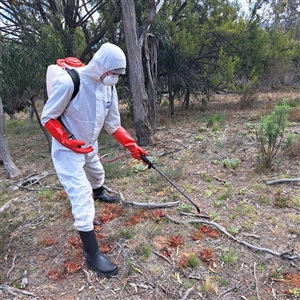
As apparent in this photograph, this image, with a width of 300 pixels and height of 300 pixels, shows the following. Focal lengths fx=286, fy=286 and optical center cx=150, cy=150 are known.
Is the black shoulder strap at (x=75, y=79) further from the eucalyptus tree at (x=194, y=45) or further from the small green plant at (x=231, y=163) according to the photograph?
the eucalyptus tree at (x=194, y=45)

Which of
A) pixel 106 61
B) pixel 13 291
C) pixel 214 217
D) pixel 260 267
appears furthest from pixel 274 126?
pixel 13 291

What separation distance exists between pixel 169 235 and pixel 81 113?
1.26 metres

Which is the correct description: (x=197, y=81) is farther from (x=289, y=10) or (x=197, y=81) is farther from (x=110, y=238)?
(x=289, y=10)

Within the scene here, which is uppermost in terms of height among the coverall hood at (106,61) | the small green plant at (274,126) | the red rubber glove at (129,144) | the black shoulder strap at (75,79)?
the coverall hood at (106,61)

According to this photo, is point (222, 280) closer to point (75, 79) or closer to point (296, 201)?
point (296, 201)

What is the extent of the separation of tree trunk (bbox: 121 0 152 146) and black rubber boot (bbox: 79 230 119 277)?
3131 mm

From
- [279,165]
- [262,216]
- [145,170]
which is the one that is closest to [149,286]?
[262,216]

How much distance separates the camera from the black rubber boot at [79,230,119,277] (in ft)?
6.66

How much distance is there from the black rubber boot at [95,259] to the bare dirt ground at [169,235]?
6cm

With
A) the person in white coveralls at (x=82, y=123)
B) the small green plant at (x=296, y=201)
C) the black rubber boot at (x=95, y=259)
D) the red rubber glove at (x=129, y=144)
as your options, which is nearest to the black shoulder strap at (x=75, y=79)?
the person in white coveralls at (x=82, y=123)

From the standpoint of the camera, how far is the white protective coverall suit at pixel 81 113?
6.53ft

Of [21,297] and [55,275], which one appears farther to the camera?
[55,275]

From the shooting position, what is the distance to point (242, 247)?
229 cm

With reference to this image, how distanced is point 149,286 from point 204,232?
2.38ft
